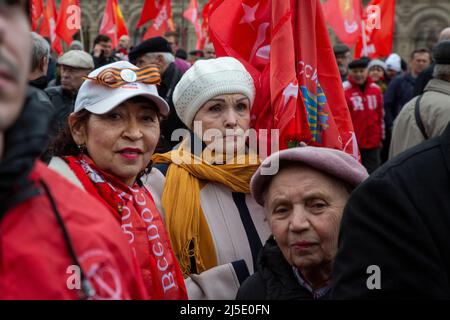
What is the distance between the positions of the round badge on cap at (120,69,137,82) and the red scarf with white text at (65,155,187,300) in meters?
0.36

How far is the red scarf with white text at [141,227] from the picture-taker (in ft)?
9.39

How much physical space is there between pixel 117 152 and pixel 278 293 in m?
0.86

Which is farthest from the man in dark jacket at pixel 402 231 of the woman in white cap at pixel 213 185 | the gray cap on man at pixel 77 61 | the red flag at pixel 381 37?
the red flag at pixel 381 37

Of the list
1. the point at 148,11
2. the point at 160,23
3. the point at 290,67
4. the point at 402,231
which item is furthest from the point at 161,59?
the point at 160,23

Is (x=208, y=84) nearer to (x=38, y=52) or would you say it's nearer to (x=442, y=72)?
(x=38, y=52)

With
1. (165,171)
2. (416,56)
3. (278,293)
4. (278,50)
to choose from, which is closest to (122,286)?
(278,293)

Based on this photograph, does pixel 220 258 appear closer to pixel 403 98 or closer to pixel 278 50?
pixel 278 50

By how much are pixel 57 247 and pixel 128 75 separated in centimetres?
157

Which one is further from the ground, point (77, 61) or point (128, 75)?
point (77, 61)

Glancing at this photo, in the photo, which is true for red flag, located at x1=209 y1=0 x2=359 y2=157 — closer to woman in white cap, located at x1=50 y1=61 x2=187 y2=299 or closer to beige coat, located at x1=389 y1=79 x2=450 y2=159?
woman in white cap, located at x1=50 y1=61 x2=187 y2=299

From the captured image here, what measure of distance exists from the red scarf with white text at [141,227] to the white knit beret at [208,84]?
875 millimetres

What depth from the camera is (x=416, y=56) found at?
12.0 meters

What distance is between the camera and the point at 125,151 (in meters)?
3.05

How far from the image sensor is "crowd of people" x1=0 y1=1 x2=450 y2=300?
1507mm
